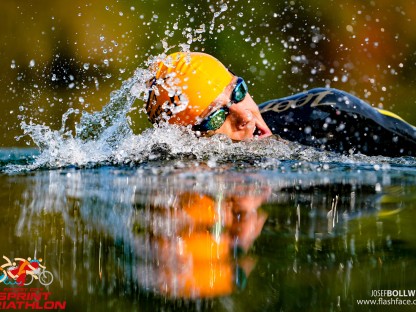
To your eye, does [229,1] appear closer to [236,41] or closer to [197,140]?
[236,41]

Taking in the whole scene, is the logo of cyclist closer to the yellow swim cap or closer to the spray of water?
the spray of water

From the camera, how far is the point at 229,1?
10.9 metres

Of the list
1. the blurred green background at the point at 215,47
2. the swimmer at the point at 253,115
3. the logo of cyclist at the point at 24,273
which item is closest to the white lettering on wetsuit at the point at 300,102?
the swimmer at the point at 253,115

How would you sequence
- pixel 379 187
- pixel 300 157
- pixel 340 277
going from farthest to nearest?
pixel 300 157, pixel 379 187, pixel 340 277

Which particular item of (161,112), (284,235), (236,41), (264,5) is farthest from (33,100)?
(284,235)

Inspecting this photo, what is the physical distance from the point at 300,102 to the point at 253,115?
1.01 feet

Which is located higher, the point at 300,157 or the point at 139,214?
the point at 300,157

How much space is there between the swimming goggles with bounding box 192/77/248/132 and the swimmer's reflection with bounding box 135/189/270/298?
1488 mm

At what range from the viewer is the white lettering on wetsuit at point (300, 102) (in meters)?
3.65

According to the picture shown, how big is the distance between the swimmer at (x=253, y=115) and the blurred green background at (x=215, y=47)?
6115 mm

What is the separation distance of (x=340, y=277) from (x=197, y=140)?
98.1 inches

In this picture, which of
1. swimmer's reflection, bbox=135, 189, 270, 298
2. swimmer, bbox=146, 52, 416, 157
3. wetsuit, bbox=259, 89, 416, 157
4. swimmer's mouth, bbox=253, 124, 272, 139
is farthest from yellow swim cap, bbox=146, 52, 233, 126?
swimmer's reflection, bbox=135, 189, 270, 298

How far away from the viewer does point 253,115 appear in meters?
3.66

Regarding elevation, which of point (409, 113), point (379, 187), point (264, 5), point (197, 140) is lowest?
point (379, 187)
